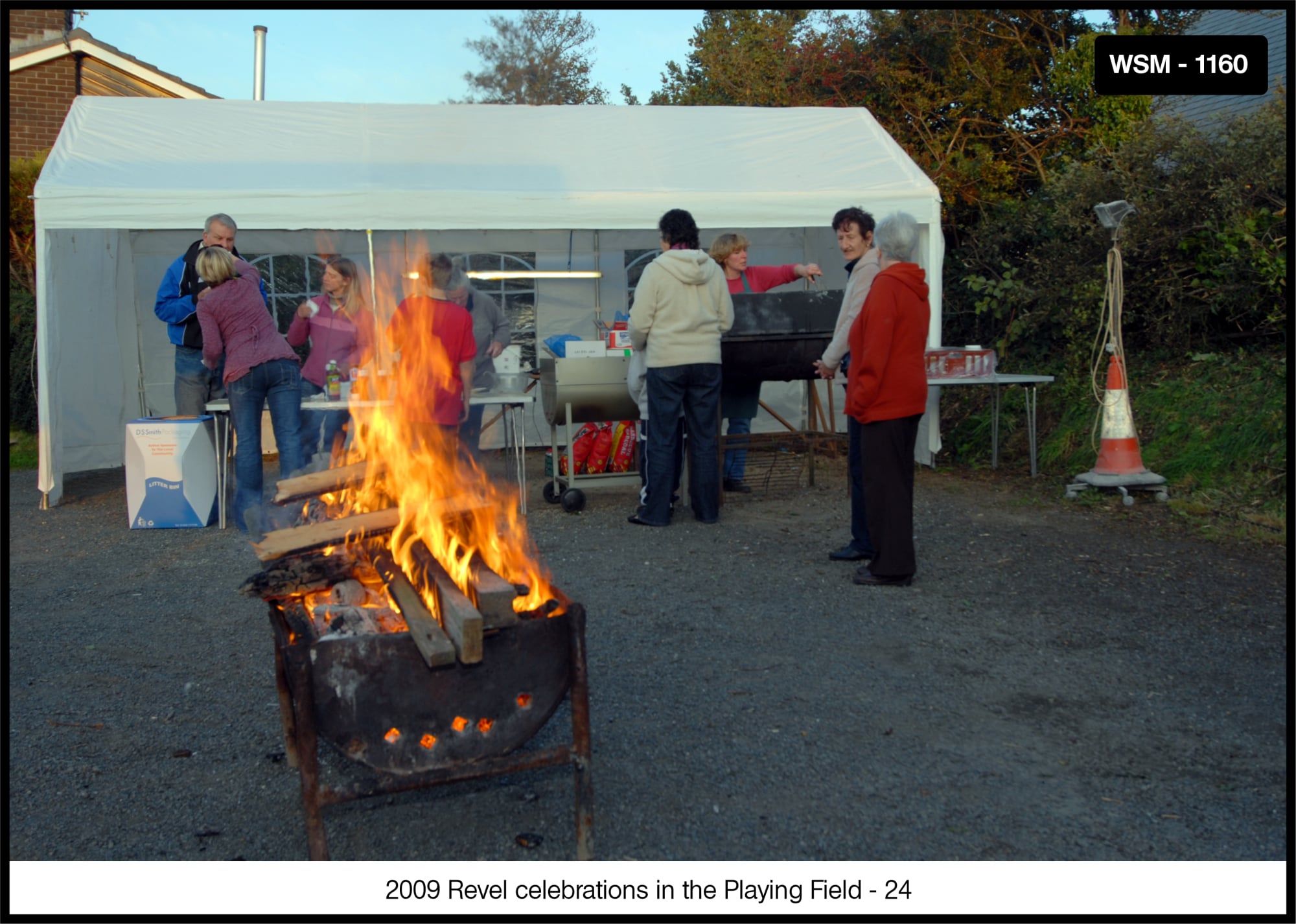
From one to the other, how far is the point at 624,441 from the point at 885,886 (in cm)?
640

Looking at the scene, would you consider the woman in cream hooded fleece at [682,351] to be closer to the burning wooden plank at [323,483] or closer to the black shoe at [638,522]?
the black shoe at [638,522]

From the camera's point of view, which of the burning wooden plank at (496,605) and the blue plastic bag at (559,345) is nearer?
the burning wooden plank at (496,605)

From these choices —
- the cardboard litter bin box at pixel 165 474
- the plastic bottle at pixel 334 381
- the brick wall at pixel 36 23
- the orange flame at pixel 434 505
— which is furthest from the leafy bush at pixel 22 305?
the orange flame at pixel 434 505

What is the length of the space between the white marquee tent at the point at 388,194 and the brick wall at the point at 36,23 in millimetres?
11363

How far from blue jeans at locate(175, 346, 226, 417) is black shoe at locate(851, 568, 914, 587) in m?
Answer: 5.04

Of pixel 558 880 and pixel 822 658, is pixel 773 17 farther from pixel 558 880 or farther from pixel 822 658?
pixel 558 880

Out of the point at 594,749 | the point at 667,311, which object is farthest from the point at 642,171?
the point at 594,749

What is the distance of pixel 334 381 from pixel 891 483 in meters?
4.22

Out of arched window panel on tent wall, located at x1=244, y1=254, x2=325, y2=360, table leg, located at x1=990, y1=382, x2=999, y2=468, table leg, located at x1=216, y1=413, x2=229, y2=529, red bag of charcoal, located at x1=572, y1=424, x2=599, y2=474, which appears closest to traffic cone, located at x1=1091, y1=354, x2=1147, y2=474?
table leg, located at x1=990, y1=382, x2=999, y2=468

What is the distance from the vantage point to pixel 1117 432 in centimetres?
756

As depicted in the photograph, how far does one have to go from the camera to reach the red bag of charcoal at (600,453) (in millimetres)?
8703

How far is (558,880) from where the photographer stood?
252 cm

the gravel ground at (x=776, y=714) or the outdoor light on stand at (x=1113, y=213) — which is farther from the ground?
the outdoor light on stand at (x=1113, y=213)

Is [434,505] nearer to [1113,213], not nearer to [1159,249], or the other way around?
[1113,213]
